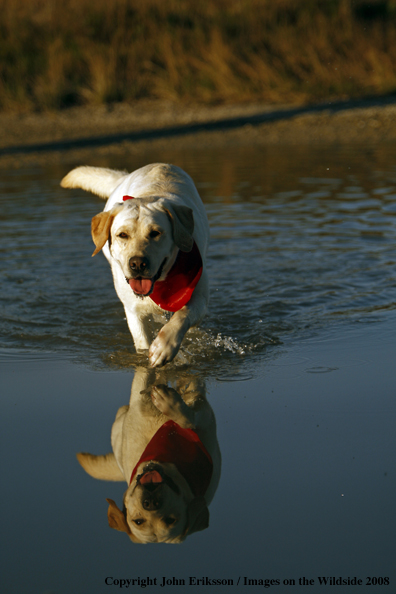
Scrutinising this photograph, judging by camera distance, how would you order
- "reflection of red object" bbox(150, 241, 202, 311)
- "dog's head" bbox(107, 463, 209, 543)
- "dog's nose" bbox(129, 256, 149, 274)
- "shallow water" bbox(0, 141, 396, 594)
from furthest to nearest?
1. "reflection of red object" bbox(150, 241, 202, 311)
2. "dog's nose" bbox(129, 256, 149, 274)
3. "dog's head" bbox(107, 463, 209, 543)
4. "shallow water" bbox(0, 141, 396, 594)

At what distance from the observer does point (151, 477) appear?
2830 mm

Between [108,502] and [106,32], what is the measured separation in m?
17.9

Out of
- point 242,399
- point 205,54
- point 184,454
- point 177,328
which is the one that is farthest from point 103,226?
point 205,54

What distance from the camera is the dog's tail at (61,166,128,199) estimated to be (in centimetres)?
525

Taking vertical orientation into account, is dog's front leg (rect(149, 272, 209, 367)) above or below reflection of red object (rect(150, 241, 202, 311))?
below

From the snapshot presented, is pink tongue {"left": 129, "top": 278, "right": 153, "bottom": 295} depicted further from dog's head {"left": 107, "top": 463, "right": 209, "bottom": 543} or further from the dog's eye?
the dog's eye

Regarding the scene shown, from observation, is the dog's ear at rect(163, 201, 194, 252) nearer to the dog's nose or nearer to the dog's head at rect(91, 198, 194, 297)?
the dog's head at rect(91, 198, 194, 297)

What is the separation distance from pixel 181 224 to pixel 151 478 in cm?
150

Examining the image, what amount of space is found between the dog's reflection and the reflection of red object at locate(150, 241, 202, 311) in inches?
18.2

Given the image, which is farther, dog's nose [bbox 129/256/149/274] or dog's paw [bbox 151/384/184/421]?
dog's nose [bbox 129/256/149/274]


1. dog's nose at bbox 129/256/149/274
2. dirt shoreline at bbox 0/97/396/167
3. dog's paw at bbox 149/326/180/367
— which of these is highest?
dog's nose at bbox 129/256/149/274

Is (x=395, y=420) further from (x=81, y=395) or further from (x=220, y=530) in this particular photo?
(x=81, y=395)

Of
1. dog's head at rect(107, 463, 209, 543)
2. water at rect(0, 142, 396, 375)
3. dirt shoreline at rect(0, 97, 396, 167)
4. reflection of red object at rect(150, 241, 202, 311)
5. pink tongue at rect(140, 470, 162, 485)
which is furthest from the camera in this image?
dirt shoreline at rect(0, 97, 396, 167)

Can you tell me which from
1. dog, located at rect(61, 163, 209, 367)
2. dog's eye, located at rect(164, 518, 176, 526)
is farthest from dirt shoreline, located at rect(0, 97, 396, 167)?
dog's eye, located at rect(164, 518, 176, 526)
